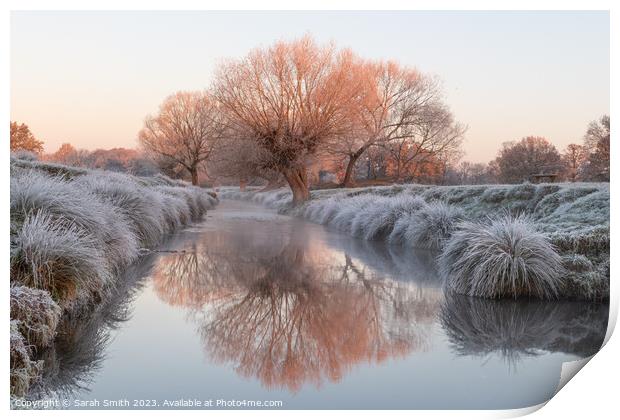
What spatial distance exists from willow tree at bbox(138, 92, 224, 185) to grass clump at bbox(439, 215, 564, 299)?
662 centimetres

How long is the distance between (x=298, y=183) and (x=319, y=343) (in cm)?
1240

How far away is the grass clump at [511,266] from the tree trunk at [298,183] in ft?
35.2

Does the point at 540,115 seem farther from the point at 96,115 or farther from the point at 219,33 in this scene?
the point at 96,115

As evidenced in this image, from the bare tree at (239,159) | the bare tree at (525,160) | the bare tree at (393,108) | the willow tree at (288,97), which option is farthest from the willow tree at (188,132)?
the bare tree at (525,160)

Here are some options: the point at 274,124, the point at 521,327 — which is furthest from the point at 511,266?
the point at 274,124

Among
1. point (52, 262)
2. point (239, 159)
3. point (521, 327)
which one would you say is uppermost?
point (239, 159)

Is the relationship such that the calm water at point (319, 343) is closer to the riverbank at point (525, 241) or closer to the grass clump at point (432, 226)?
the riverbank at point (525, 241)

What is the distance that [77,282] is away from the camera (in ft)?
10.3

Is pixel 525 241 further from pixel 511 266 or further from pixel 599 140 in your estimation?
pixel 599 140

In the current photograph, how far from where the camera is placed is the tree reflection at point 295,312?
2.46 m

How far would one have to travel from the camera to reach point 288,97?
13016 millimetres

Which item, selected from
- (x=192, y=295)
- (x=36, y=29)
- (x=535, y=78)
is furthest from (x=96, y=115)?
(x=535, y=78)

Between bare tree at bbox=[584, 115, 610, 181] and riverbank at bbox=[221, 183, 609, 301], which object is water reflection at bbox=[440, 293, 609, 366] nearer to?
riverbank at bbox=[221, 183, 609, 301]
